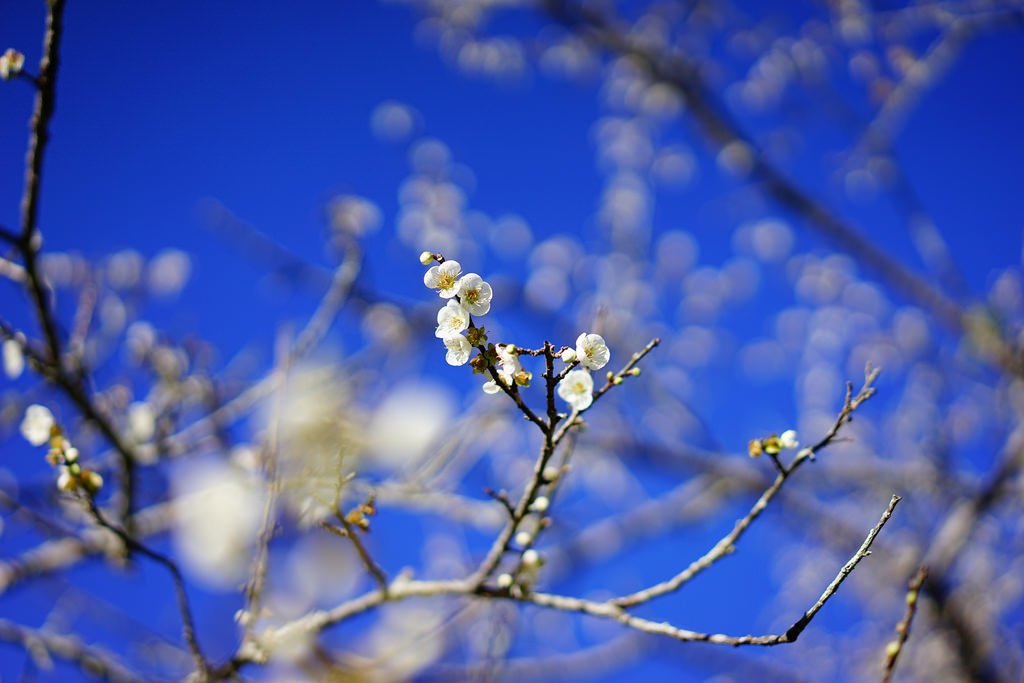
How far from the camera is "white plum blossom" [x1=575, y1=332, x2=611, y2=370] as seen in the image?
143 centimetres

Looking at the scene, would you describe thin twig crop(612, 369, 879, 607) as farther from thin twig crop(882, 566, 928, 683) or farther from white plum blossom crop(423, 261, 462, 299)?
white plum blossom crop(423, 261, 462, 299)

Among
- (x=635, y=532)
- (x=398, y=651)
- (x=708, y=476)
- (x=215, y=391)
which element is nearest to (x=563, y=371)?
(x=398, y=651)

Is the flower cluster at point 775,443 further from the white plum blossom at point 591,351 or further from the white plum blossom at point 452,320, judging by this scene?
the white plum blossom at point 452,320

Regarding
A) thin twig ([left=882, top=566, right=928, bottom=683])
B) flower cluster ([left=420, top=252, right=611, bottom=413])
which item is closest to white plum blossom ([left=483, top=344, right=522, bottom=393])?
flower cluster ([left=420, top=252, right=611, bottom=413])

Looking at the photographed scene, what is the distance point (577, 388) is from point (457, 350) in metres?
0.31

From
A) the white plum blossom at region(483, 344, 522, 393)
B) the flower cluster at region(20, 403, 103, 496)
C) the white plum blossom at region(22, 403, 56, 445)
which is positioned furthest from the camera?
the white plum blossom at region(22, 403, 56, 445)

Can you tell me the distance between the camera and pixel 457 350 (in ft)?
4.63

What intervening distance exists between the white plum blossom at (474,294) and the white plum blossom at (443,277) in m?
0.04

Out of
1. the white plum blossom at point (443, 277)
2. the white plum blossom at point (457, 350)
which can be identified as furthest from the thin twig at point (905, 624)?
the white plum blossom at point (443, 277)

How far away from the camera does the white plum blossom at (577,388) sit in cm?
146

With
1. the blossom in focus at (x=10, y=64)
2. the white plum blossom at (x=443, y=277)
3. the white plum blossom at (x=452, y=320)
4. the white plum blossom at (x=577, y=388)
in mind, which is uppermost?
the blossom in focus at (x=10, y=64)

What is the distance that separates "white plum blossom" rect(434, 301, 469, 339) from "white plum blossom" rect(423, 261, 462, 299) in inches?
1.8

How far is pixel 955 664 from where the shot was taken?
4.46m

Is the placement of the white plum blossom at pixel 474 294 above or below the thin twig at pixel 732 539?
above
